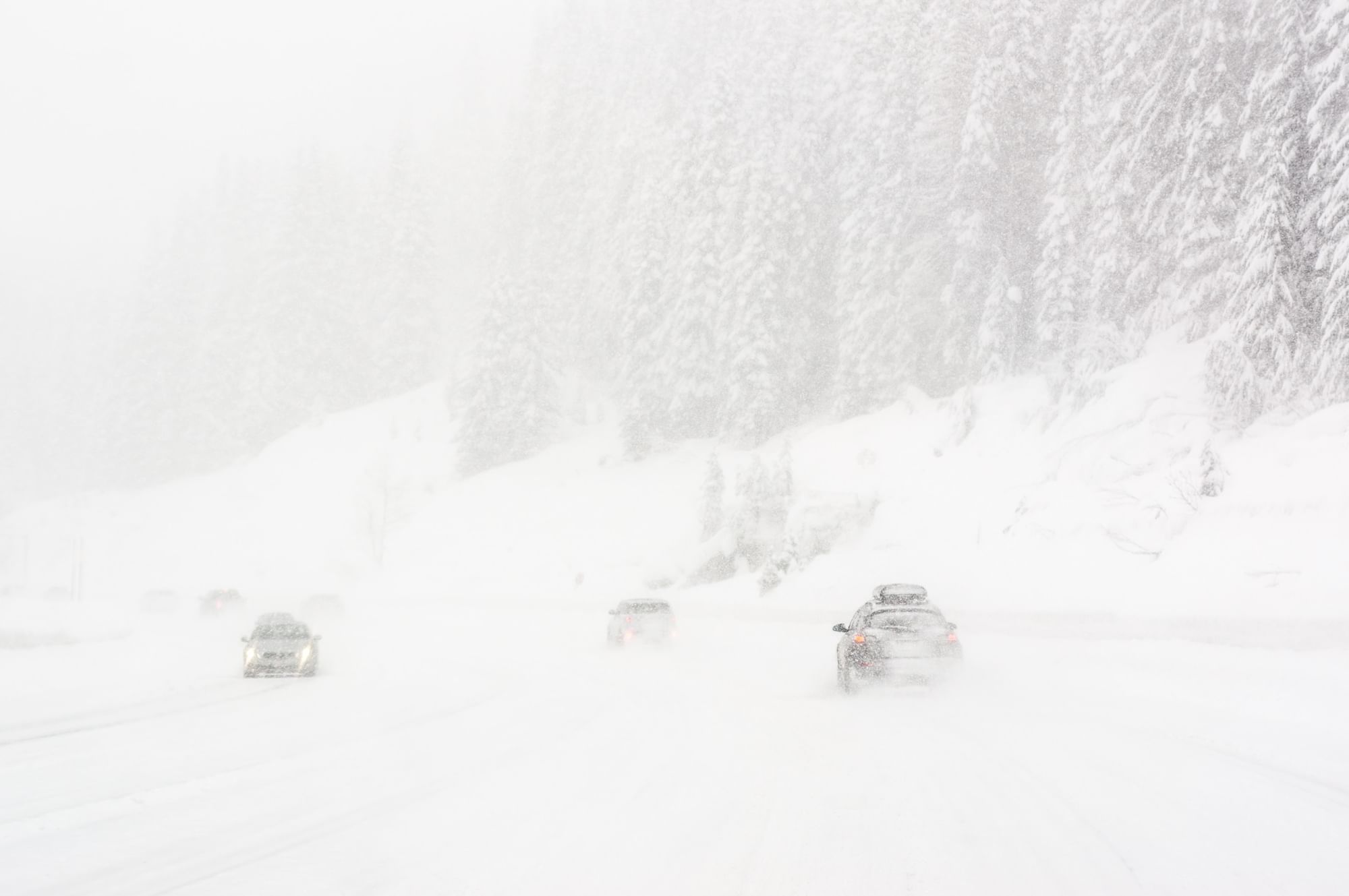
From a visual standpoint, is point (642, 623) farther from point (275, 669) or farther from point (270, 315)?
point (270, 315)

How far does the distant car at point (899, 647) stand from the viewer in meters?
15.7

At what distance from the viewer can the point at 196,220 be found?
97250 millimetres

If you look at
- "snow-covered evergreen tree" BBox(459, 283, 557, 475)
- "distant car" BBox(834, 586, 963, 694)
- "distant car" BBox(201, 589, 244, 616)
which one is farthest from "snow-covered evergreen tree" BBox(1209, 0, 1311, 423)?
"snow-covered evergreen tree" BBox(459, 283, 557, 475)

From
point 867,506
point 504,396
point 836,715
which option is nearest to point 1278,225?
point 836,715

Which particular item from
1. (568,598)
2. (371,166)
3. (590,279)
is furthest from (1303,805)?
(371,166)

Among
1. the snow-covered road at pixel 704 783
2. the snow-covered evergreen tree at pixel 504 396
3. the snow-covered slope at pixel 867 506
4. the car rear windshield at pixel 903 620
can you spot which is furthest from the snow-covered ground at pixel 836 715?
the snow-covered evergreen tree at pixel 504 396

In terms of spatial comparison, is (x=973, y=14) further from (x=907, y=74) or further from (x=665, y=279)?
(x=665, y=279)

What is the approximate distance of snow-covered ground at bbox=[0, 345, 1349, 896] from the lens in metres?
6.60

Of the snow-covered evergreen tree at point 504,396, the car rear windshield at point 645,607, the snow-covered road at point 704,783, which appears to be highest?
the snow-covered evergreen tree at point 504,396

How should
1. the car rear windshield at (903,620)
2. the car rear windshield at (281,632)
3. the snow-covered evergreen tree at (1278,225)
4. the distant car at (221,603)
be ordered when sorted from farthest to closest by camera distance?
the distant car at (221,603)
the car rear windshield at (281,632)
the snow-covered evergreen tree at (1278,225)
the car rear windshield at (903,620)

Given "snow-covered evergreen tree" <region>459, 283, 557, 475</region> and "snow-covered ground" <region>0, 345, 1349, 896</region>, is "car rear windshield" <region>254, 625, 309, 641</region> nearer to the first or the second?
"snow-covered ground" <region>0, 345, 1349, 896</region>

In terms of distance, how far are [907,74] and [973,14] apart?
4705 mm

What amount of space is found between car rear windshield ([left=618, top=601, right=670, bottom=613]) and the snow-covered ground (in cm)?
119

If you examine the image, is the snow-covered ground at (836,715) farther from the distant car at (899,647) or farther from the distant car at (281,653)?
the distant car at (281,653)
